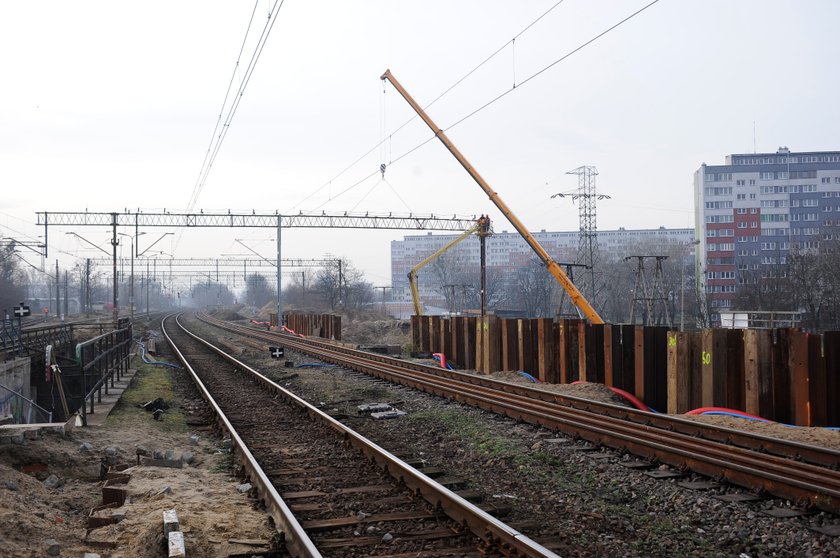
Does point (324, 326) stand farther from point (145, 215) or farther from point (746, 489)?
point (746, 489)

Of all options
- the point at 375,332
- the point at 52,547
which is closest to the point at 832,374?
the point at 52,547

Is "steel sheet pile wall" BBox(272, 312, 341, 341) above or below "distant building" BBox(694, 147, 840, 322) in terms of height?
below

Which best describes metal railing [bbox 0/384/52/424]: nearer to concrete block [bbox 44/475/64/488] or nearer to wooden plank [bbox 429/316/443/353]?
concrete block [bbox 44/475/64/488]

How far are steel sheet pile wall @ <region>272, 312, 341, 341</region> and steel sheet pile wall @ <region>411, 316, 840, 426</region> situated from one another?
23.0 m

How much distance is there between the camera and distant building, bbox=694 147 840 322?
9444 cm

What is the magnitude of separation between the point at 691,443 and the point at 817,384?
3.44 m

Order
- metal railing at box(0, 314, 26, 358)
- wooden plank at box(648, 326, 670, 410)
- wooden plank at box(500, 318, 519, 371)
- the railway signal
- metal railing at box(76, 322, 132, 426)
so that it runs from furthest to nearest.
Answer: the railway signal < wooden plank at box(500, 318, 519, 371) < metal railing at box(0, 314, 26, 358) < wooden plank at box(648, 326, 670, 410) < metal railing at box(76, 322, 132, 426)

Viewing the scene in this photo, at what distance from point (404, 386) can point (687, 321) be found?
51.5m

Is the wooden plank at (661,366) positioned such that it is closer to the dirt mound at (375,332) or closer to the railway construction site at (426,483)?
the railway construction site at (426,483)

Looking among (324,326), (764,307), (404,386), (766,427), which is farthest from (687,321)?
(766,427)

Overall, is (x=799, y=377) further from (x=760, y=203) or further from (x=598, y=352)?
(x=760, y=203)

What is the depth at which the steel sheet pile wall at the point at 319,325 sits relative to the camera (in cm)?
4212

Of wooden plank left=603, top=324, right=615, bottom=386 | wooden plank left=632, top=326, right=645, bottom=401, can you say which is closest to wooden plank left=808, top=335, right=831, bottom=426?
wooden plank left=632, top=326, right=645, bottom=401

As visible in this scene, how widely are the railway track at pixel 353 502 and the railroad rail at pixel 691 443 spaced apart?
3.03 meters
